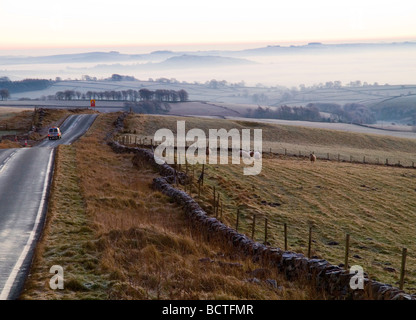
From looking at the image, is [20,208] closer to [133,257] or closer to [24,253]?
[24,253]

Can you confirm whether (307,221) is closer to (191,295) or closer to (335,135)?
(191,295)

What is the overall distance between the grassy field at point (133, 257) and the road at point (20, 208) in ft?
1.48

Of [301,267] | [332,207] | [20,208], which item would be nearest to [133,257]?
[301,267]

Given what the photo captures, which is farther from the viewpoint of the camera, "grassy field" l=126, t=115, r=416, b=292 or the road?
"grassy field" l=126, t=115, r=416, b=292

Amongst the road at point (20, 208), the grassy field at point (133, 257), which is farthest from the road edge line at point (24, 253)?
the grassy field at point (133, 257)

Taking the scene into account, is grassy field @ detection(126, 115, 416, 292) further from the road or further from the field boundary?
the road

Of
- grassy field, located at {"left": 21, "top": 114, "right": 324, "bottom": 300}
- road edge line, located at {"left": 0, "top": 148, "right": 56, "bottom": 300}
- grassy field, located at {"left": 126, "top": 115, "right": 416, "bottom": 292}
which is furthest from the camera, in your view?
grassy field, located at {"left": 126, "top": 115, "right": 416, "bottom": 292}

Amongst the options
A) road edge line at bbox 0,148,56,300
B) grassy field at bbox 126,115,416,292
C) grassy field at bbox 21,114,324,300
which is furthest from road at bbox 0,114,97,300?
grassy field at bbox 126,115,416,292

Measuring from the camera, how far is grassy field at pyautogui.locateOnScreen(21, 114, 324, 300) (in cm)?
1141

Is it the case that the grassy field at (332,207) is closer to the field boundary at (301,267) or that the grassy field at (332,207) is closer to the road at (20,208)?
the field boundary at (301,267)

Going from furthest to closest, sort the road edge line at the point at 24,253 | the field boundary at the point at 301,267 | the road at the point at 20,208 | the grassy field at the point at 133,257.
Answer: the road at the point at 20,208
the road edge line at the point at 24,253
the grassy field at the point at 133,257
the field boundary at the point at 301,267

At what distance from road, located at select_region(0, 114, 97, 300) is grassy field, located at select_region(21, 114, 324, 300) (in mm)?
452

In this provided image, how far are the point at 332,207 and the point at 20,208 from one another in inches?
728

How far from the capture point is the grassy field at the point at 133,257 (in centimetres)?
1141
